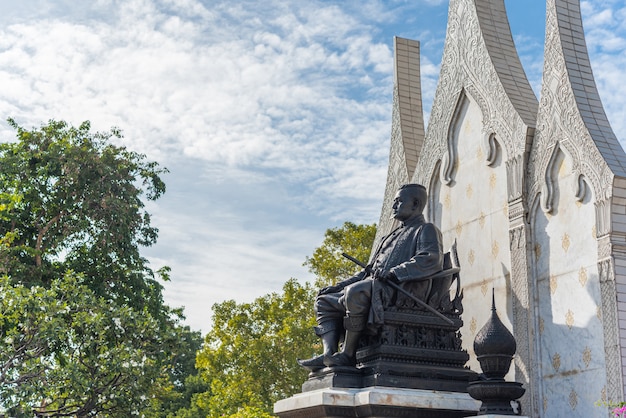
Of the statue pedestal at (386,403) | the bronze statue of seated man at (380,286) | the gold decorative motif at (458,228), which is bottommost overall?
the statue pedestal at (386,403)

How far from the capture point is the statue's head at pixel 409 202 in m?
8.93

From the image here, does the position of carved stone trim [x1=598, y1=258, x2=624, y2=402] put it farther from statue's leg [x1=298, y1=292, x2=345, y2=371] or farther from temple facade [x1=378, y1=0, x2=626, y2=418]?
statue's leg [x1=298, y1=292, x2=345, y2=371]

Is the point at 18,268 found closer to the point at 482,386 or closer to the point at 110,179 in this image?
the point at 110,179

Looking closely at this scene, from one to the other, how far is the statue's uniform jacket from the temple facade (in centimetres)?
210

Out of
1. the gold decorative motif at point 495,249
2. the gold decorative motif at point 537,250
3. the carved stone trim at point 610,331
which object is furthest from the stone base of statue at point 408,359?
the gold decorative motif at point 495,249

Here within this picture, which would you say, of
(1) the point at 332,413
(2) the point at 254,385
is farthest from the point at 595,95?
(2) the point at 254,385

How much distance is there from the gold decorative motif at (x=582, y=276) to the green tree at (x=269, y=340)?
10262mm

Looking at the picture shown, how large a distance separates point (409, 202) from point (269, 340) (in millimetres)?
11723

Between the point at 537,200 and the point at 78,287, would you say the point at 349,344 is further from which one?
the point at 78,287

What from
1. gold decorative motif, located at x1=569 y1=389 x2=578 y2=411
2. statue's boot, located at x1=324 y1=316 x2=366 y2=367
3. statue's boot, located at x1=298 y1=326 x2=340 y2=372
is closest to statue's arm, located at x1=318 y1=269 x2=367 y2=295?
statue's boot, located at x1=298 y1=326 x2=340 y2=372

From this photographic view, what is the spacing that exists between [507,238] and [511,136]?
4.32ft

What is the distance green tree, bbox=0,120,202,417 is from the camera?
44.3 ft

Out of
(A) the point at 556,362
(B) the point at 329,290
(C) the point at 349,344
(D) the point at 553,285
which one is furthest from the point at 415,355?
(D) the point at 553,285

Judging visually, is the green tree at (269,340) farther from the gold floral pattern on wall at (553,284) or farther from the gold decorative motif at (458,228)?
the gold floral pattern on wall at (553,284)
